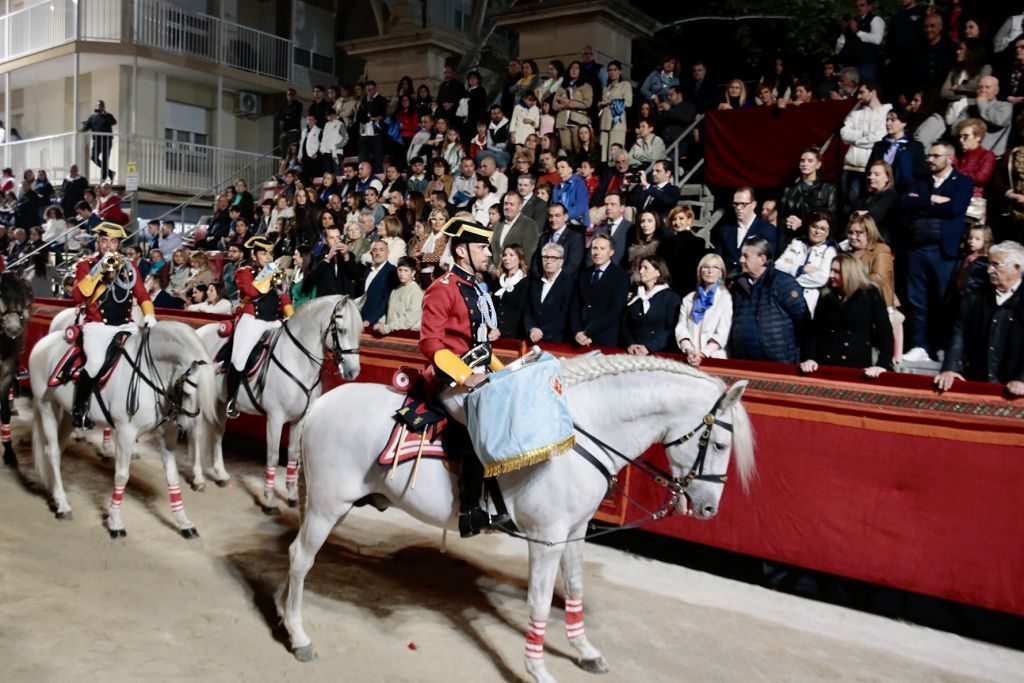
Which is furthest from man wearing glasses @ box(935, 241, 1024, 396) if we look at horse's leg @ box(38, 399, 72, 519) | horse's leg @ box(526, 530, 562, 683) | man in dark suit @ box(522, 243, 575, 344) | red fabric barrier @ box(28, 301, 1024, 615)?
horse's leg @ box(38, 399, 72, 519)

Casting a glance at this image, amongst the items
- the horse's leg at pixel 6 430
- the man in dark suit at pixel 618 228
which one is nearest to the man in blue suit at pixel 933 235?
the man in dark suit at pixel 618 228

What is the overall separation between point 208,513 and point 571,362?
4.89m

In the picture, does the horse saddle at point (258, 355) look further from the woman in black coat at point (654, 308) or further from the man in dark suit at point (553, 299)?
the woman in black coat at point (654, 308)

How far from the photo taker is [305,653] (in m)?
5.10

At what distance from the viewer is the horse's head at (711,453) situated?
461 centimetres

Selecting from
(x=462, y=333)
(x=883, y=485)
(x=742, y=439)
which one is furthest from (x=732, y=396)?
(x=883, y=485)

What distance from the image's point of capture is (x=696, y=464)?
15.3 ft

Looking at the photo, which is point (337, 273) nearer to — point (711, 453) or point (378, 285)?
point (378, 285)

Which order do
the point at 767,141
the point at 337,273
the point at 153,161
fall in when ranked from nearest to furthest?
the point at 767,141 < the point at 337,273 < the point at 153,161

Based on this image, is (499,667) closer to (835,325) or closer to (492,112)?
(835,325)

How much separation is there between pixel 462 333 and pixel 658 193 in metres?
5.28

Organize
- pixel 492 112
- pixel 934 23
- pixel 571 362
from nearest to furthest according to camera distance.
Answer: pixel 571 362, pixel 934 23, pixel 492 112

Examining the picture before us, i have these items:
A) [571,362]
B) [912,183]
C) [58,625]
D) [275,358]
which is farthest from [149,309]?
[912,183]

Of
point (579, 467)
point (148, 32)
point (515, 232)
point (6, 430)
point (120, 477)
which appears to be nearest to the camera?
point (579, 467)
